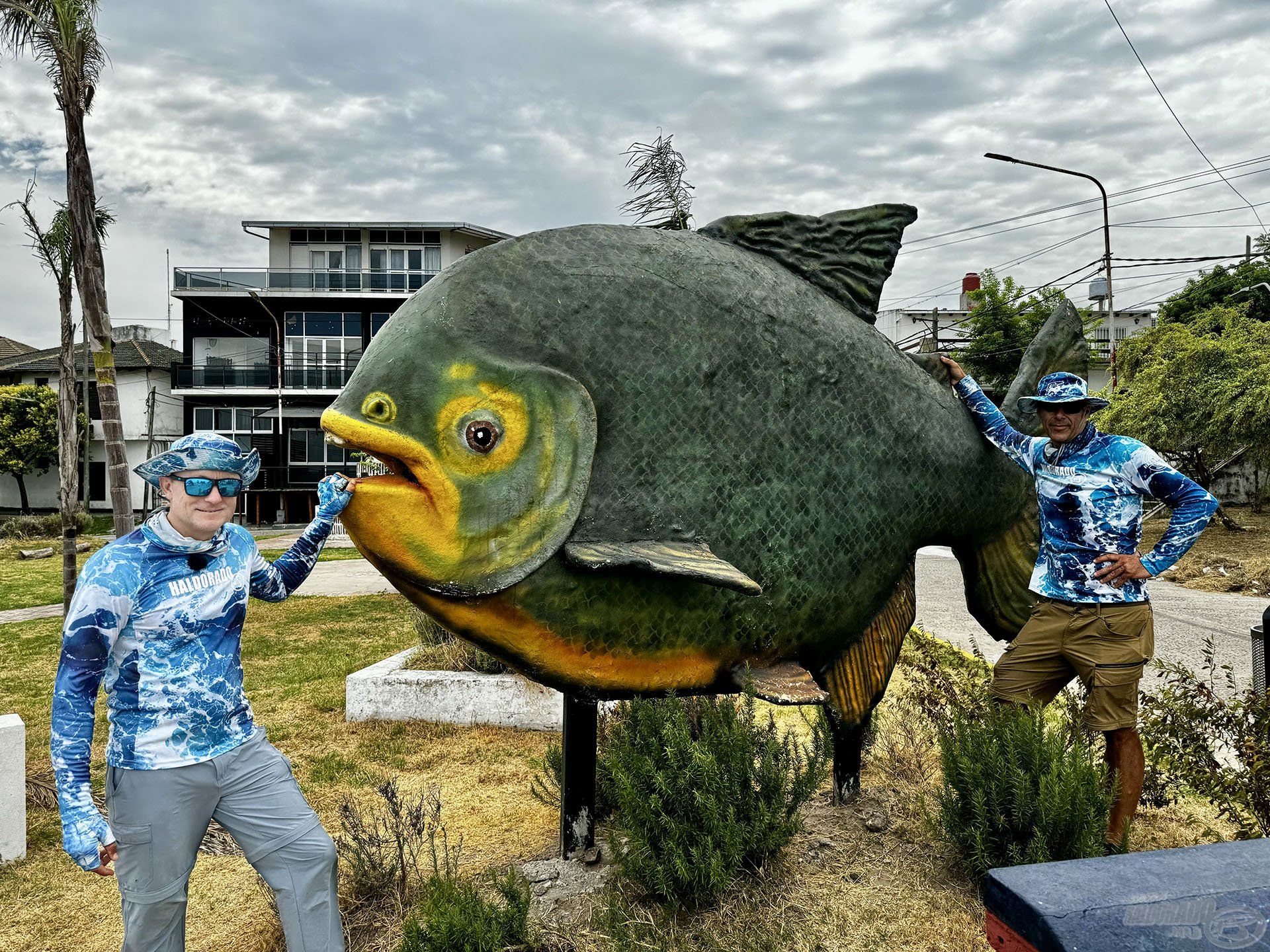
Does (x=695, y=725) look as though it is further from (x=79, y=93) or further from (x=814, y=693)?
(x=79, y=93)

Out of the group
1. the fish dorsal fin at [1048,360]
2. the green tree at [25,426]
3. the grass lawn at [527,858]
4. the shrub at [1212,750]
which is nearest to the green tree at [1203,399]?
the grass lawn at [527,858]

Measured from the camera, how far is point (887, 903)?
273cm

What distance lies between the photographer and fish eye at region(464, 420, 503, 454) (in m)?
1.84

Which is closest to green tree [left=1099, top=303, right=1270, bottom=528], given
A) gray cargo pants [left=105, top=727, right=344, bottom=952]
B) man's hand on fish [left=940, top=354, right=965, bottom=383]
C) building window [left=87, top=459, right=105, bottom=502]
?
man's hand on fish [left=940, top=354, right=965, bottom=383]

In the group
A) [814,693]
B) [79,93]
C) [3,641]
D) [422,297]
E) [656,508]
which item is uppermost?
[79,93]

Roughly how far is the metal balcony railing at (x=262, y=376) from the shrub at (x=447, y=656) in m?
17.1

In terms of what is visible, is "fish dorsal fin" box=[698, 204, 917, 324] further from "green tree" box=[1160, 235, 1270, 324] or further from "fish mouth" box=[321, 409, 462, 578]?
"green tree" box=[1160, 235, 1270, 324]

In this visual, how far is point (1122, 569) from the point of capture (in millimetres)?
2496

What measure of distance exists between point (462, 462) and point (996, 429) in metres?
1.71

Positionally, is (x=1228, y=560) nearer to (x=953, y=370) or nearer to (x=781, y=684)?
(x=953, y=370)

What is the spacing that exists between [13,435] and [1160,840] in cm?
2744

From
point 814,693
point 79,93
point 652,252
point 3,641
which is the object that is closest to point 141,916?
point 814,693

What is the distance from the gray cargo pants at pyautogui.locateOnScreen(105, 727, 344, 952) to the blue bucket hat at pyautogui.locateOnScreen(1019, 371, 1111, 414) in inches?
96.4

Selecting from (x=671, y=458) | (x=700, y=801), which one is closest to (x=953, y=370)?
(x=671, y=458)
